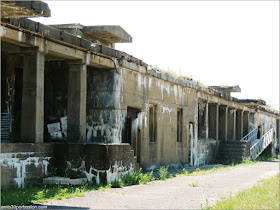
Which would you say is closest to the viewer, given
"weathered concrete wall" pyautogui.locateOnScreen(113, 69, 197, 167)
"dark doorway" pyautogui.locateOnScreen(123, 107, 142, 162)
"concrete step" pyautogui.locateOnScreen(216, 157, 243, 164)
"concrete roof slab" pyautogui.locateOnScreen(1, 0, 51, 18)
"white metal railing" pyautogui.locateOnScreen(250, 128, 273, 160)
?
"concrete roof slab" pyautogui.locateOnScreen(1, 0, 51, 18)

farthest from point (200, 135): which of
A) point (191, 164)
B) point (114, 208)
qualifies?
point (114, 208)

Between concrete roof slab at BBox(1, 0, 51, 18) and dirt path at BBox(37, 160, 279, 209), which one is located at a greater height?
concrete roof slab at BBox(1, 0, 51, 18)

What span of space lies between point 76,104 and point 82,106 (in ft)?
0.59

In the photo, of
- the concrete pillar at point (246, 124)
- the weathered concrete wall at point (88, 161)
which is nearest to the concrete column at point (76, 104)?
the weathered concrete wall at point (88, 161)

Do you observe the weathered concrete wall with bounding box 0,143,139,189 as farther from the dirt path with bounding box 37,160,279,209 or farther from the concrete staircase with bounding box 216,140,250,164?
the concrete staircase with bounding box 216,140,250,164

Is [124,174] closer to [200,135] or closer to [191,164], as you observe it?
[191,164]

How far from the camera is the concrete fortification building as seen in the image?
36.9ft

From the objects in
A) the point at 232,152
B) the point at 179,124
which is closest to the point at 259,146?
the point at 232,152

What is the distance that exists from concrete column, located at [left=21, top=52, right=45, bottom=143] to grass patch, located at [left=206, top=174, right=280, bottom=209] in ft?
16.3

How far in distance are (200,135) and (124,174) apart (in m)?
12.4

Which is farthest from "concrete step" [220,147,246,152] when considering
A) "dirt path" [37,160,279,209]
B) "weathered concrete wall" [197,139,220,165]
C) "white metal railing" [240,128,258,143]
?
"dirt path" [37,160,279,209]

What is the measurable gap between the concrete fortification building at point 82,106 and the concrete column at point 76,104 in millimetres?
29

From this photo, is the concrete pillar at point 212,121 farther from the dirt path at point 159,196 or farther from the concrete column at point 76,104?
the concrete column at point 76,104

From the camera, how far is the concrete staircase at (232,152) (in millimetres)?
25562
